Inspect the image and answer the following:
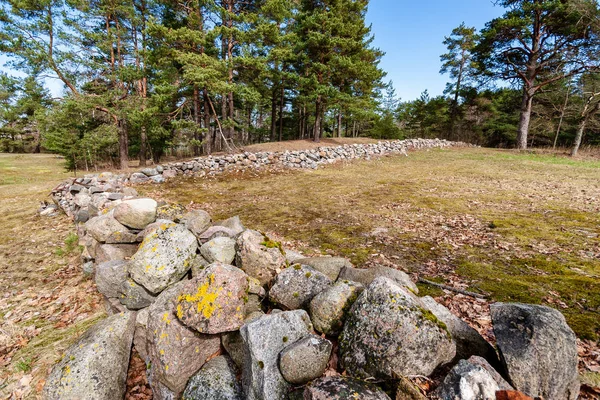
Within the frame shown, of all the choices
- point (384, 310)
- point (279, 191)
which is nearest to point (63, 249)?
point (279, 191)

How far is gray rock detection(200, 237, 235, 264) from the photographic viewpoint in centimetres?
287

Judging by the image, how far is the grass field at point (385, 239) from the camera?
292 centimetres

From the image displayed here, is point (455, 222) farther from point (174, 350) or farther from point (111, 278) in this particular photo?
point (111, 278)

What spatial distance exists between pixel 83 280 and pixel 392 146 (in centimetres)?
1824

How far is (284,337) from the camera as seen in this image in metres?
1.86

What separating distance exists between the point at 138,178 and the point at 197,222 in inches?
305

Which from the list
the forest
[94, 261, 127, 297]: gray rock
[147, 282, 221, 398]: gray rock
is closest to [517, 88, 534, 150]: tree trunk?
the forest

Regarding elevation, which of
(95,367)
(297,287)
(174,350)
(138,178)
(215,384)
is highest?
(138,178)

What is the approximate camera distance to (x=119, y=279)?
9.84 ft

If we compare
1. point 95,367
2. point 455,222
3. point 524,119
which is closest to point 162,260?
point 95,367

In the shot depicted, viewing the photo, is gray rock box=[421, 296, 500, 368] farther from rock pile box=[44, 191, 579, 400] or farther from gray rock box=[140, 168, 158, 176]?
gray rock box=[140, 168, 158, 176]

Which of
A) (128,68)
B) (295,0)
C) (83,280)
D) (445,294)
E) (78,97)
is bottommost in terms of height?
(83,280)

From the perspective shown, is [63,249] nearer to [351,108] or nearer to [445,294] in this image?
[445,294]

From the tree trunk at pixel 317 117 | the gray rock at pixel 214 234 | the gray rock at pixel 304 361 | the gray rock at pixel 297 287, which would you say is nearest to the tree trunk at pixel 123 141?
the tree trunk at pixel 317 117
